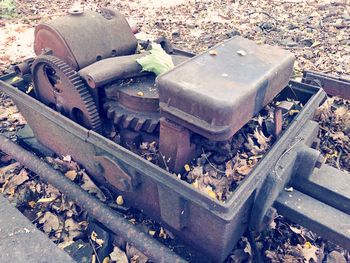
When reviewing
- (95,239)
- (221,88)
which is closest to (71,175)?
(95,239)

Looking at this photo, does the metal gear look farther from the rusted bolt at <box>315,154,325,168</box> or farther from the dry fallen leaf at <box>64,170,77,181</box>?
the rusted bolt at <box>315,154,325,168</box>

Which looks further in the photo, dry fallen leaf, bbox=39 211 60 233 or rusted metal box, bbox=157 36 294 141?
dry fallen leaf, bbox=39 211 60 233

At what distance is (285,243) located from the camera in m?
2.81

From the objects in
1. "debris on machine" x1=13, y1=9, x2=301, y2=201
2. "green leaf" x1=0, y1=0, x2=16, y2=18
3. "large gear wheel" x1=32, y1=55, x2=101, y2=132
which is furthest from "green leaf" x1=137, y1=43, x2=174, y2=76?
"green leaf" x1=0, y1=0, x2=16, y2=18

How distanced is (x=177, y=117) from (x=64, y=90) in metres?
1.25

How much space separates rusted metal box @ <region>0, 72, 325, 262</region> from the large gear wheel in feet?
0.54

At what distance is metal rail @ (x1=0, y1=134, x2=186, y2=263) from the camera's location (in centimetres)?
247

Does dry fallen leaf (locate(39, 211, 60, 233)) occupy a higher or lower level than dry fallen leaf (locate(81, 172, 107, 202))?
lower

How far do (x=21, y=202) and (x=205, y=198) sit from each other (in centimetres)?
218

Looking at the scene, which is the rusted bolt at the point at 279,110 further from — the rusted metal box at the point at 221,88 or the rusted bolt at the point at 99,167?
the rusted bolt at the point at 99,167

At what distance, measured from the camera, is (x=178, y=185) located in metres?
2.16

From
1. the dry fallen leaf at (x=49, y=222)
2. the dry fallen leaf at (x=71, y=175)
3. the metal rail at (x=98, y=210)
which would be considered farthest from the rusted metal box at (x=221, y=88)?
the dry fallen leaf at (x=49, y=222)

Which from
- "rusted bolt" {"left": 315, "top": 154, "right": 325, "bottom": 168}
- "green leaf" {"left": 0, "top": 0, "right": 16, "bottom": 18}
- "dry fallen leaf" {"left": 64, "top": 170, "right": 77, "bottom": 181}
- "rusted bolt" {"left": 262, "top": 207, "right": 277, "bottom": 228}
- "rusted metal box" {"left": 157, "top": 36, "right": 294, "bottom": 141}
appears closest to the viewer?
"rusted metal box" {"left": 157, "top": 36, "right": 294, "bottom": 141}

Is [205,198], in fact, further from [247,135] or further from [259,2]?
[259,2]
